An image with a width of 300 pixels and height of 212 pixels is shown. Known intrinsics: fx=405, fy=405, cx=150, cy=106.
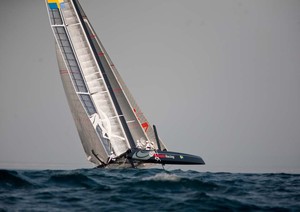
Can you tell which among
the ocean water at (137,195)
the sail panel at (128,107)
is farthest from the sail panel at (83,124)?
the ocean water at (137,195)

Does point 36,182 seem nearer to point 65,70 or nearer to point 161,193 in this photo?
point 161,193

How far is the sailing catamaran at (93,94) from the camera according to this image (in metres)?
22.8

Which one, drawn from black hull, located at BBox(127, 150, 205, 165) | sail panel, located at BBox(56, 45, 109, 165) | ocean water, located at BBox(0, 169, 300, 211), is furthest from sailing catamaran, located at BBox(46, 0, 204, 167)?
ocean water, located at BBox(0, 169, 300, 211)

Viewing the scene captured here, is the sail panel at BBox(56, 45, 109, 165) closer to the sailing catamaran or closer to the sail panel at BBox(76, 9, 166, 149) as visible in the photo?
the sailing catamaran

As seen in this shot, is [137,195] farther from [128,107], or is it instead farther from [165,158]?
[128,107]

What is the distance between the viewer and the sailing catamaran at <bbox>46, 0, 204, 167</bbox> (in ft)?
74.8

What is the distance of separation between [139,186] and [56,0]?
15.6m

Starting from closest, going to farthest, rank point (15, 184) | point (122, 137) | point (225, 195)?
point (225, 195) → point (15, 184) → point (122, 137)

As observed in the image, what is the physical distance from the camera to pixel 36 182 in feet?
43.3

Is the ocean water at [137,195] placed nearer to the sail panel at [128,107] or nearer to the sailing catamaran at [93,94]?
the sailing catamaran at [93,94]

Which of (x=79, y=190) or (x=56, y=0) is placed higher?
(x=56, y=0)

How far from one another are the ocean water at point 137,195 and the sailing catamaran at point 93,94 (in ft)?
28.8

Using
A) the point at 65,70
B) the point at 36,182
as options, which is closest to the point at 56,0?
the point at 65,70

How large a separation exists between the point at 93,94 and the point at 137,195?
1292 cm
